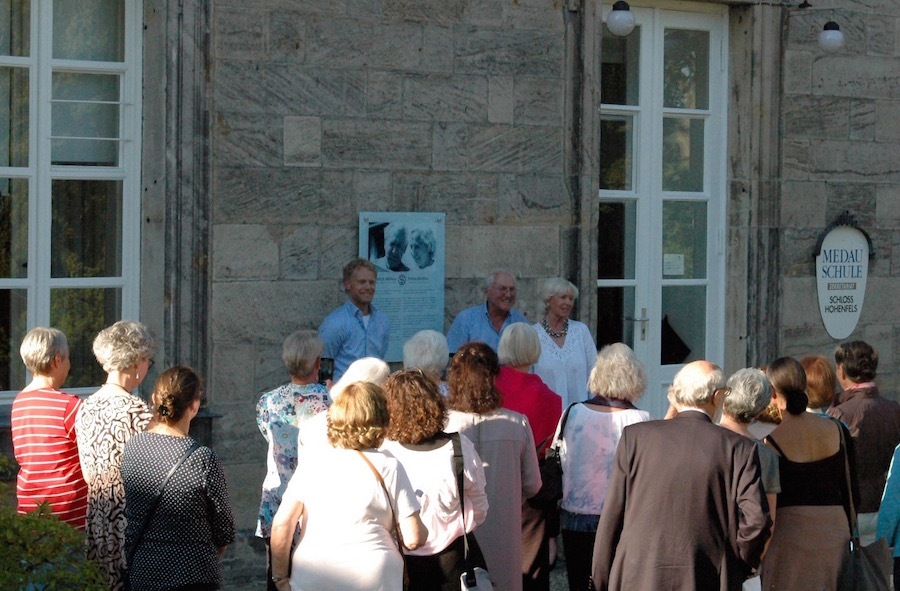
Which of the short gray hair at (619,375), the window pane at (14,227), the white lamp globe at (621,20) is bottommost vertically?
the short gray hair at (619,375)

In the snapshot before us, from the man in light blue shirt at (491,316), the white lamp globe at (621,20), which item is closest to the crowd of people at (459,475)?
the man in light blue shirt at (491,316)

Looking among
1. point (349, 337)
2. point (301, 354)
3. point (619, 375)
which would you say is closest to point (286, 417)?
point (301, 354)

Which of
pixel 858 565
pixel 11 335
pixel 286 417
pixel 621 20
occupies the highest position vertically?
pixel 621 20

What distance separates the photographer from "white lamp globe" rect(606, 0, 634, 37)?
7.82m

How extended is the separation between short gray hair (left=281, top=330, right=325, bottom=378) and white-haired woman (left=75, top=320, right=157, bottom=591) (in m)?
0.70

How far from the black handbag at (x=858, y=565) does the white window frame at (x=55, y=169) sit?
365cm

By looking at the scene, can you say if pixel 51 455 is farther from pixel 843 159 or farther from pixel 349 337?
pixel 843 159

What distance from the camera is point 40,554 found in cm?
375

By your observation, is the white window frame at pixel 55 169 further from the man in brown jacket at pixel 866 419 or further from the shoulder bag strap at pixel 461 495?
the man in brown jacket at pixel 866 419

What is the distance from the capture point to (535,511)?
553cm

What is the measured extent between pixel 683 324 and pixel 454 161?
2.19 metres

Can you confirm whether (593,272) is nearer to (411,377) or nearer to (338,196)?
(338,196)

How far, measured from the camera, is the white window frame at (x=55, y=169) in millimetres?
6586

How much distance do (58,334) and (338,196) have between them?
2.39m
